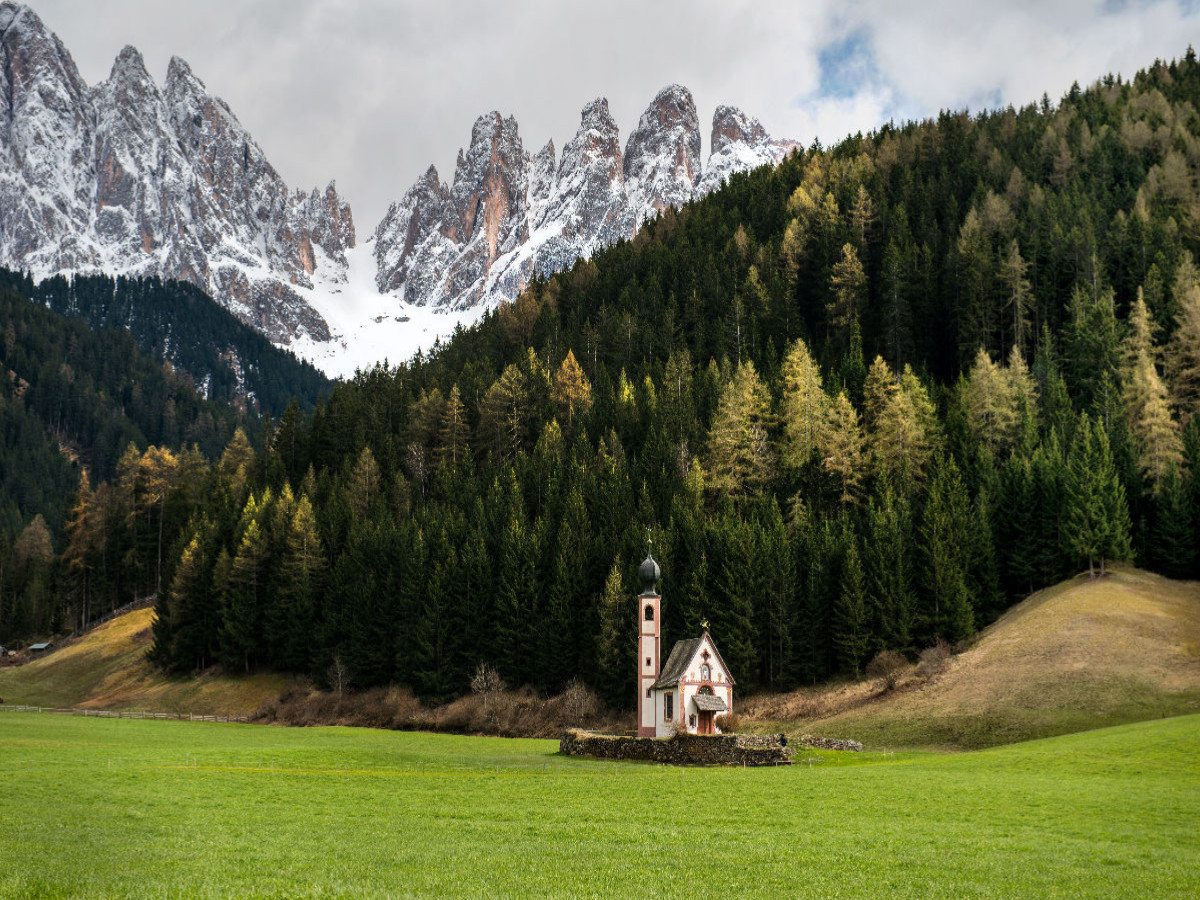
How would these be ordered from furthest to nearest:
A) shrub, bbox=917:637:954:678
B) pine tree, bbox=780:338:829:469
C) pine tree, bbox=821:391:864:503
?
pine tree, bbox=780:338:829:469 < pine tree, bbox=821:391:864:503 < shrub, bbox=917:637:954:678

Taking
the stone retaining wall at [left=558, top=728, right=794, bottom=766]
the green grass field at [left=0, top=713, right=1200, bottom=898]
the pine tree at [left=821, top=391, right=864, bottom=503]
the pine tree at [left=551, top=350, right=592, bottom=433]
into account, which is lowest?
the green grass field at [left=0, top=713, right=1200, bottom=898]

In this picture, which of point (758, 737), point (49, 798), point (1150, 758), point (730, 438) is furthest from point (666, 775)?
point (730, 438)

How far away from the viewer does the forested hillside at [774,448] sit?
74875mm

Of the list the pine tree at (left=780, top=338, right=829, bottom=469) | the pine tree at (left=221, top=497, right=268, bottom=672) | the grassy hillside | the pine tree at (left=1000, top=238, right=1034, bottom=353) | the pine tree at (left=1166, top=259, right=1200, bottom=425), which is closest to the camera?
the grassy hillside

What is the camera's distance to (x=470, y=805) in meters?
32.3

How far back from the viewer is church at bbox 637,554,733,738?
61.2 m

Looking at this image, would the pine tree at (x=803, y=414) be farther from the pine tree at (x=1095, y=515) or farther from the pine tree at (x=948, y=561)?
the pine tree at (x=1095, y=515)

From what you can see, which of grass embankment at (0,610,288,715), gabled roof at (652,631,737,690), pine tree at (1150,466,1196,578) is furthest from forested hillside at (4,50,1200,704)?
gabled roof at (652,631,737,690)

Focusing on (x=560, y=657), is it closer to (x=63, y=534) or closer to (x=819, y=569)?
(x=819, y=569)

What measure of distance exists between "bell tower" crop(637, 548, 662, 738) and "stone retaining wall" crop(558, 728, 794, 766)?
704 cm

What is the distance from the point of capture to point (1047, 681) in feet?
190

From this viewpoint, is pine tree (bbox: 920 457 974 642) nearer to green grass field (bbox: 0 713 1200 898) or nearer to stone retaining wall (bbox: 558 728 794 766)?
green grass field (bbox: 0 713 1200 898)

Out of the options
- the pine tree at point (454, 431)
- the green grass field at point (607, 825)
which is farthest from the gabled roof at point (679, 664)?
the pine tree at point (454, 431)

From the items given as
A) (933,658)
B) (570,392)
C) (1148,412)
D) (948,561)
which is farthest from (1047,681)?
(570,392)
